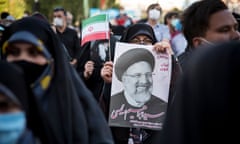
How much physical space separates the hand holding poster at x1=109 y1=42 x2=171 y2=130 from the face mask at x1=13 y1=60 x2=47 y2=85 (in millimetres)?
2025

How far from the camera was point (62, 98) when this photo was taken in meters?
3.57

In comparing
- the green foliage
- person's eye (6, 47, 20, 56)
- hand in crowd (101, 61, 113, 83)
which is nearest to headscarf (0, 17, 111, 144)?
person's eye (6, 47, 20, 56)

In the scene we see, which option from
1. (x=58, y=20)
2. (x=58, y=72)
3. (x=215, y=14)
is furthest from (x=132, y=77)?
(x=58, y=20)

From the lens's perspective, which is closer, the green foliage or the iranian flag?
the iranian flag

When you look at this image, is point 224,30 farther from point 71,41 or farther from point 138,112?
point 71,41

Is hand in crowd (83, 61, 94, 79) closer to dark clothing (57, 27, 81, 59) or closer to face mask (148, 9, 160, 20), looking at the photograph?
dark clothing (57, 27, 81, 59)

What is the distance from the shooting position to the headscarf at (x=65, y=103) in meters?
3.55

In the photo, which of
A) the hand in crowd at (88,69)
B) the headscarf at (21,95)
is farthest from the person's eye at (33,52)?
the hand in crowd at (88,69)

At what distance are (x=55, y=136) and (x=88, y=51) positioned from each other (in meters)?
4.16

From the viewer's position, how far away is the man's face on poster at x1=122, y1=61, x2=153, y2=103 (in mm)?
5500

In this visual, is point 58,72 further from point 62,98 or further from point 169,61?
point 169,61

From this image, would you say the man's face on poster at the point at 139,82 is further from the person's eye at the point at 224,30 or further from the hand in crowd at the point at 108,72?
the person's eye at the point at 224,30

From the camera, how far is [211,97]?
258cm

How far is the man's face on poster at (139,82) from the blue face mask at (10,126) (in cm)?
267
